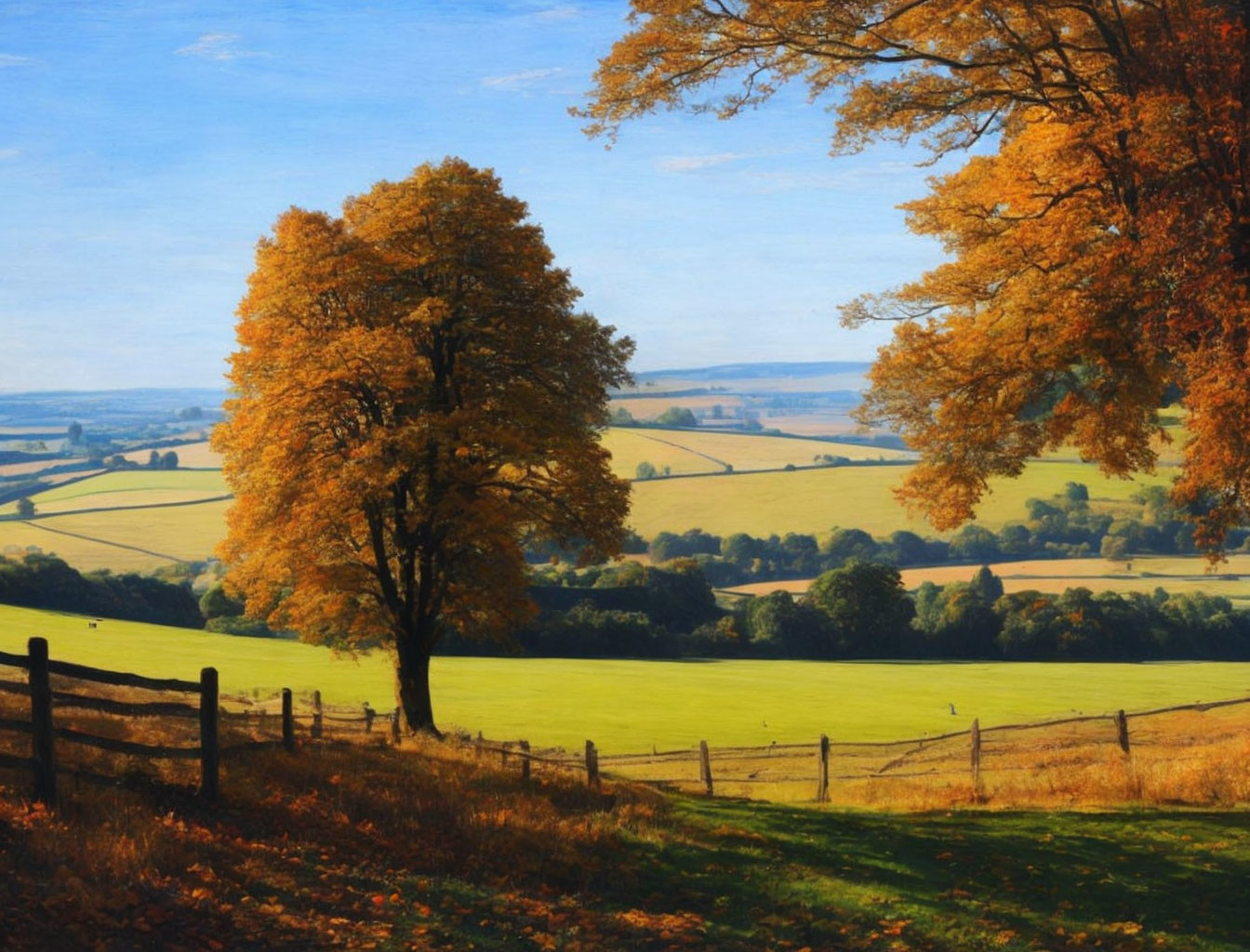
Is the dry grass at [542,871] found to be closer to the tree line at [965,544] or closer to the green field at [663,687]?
the green field at [663,687]

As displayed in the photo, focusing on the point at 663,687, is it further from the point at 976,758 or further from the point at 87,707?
the point at 87,707

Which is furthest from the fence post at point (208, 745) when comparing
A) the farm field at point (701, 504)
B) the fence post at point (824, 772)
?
the farm field at point (701, 504)

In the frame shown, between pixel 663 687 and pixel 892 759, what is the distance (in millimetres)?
28128

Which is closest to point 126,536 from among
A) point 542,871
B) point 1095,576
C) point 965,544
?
point 965,544

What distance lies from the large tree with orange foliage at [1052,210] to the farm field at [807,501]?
12808 centimetres

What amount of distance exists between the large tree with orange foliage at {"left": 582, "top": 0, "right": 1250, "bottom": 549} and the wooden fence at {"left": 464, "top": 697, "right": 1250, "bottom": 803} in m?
7.38

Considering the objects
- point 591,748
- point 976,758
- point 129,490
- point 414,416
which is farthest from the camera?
point 129,490

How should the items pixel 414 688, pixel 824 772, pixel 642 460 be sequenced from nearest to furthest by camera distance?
pixel 824 772, pixel 414 688, pixel 642 460

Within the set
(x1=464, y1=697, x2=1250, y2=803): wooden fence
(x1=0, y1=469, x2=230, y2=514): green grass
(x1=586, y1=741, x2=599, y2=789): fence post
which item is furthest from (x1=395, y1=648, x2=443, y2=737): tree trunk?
(x1=0, y1=469, x2=230, y2=514): green grass

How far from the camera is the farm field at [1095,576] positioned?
127188mm

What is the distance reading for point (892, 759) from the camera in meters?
42.8

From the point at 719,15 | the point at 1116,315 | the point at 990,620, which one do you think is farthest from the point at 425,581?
the point at 990,620

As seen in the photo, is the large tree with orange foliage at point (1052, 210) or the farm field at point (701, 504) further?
the farm field at point (701, 504)

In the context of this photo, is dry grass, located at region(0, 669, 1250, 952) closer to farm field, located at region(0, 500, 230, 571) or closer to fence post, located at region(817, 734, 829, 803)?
fence post, located at region(817, 734, 829, 803)
